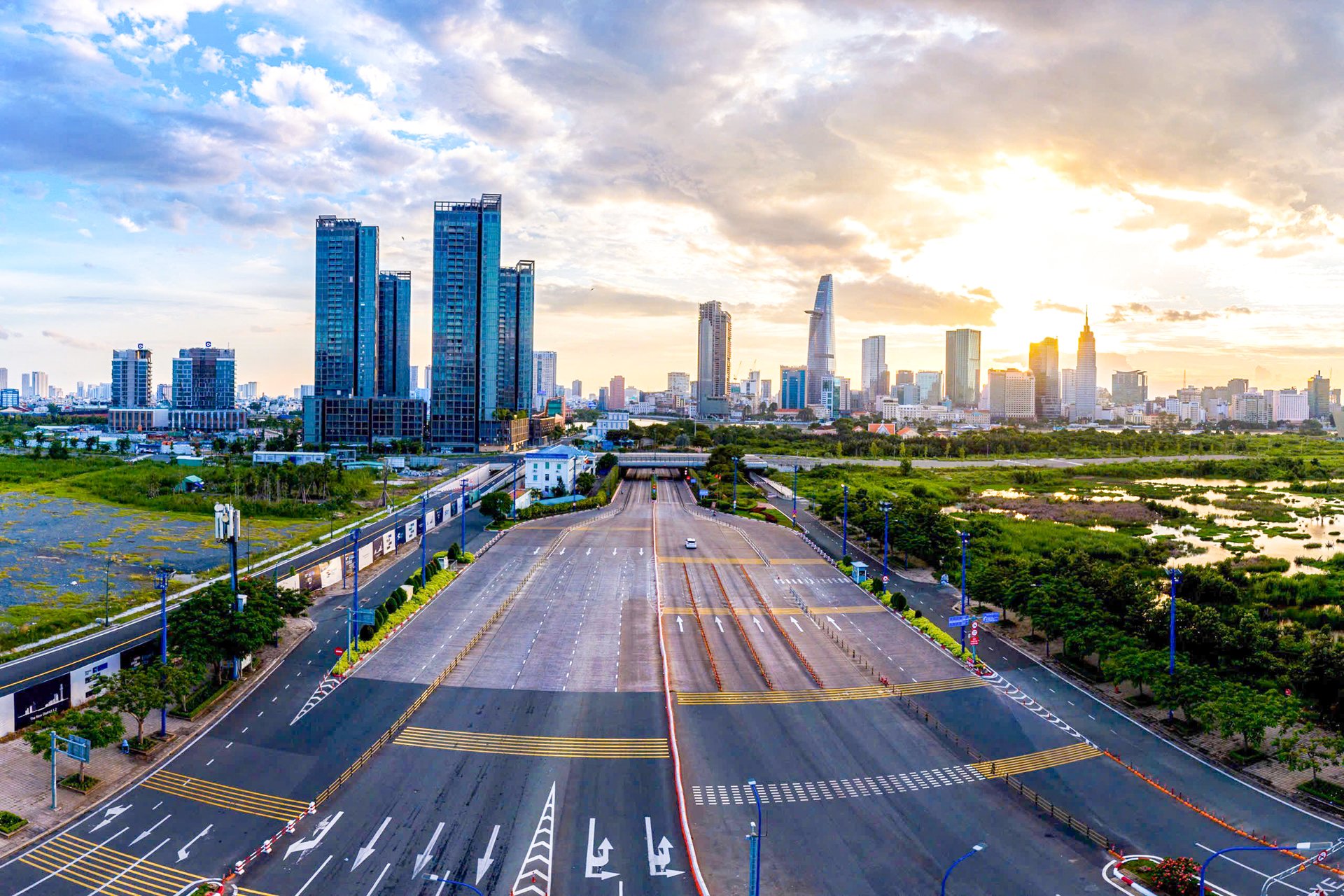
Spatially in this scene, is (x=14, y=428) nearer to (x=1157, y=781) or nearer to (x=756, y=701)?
(x=756, y=701)

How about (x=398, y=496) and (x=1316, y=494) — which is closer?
(x=398, y=496)

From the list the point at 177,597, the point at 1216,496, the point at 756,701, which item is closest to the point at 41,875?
the point at 756,701

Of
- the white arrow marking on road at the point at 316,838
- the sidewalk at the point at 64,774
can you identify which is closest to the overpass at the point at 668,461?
the sidewalk at the point at 64,774

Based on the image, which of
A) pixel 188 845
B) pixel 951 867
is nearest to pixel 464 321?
pixel 188 845

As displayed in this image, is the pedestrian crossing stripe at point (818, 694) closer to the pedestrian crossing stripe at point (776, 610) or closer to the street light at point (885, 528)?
the pedestrian crossing stripe at point (776, 610)

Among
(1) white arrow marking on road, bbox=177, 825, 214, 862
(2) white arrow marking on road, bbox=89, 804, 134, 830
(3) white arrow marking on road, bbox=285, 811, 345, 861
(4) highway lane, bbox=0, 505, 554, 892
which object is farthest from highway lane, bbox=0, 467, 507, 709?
(3) white arrow marking on road, bbox=285, 811, 345, 861

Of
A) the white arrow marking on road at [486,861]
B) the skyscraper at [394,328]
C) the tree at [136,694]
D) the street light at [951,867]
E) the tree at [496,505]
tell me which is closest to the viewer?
the street light at [951,867]

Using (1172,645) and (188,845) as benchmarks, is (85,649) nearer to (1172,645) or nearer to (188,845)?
(188,845)
